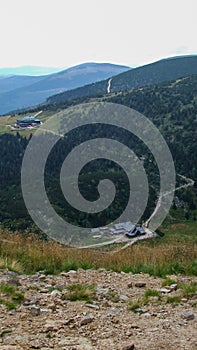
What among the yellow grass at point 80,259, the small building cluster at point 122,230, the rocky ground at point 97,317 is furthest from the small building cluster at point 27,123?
the rocky ground at point 97,317

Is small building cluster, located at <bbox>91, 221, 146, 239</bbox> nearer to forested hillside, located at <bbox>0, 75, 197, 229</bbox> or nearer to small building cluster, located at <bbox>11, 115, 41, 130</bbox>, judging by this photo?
forested hillside, located at <bbox>0, 75, 197, 229</bbox>

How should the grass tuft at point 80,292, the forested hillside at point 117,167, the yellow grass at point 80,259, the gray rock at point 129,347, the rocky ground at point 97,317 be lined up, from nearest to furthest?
the gray rock at point 129,347
the rocky ground at point 97,317
the grass tuft at point 80,292
the yellow grass at point 80,259
the forested hillside at point 117,167

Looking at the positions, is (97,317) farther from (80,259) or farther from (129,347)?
(80,259)

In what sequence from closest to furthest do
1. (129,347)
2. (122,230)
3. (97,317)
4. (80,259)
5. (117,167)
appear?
1. (129,347)
2. (97,317)
3. (80,259)
4. (122,230)
5. (117,167)

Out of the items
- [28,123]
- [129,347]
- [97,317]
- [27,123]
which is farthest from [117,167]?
[129,347]

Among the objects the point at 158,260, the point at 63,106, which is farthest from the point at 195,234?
the point at 63,106

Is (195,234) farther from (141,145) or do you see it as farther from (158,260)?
(158,260)

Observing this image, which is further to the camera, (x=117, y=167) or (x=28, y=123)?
(x=28, y=123)

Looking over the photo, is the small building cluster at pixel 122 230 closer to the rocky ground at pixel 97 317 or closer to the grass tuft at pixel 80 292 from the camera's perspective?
the rocky ground at pixel 97 317

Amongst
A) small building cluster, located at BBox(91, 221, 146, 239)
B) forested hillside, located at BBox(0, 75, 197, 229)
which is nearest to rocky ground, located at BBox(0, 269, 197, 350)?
small building cluster, located at BBox(91, 221, 146, 239)

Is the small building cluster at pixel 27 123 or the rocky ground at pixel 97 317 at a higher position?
the small building cluster at pixel 27 123
